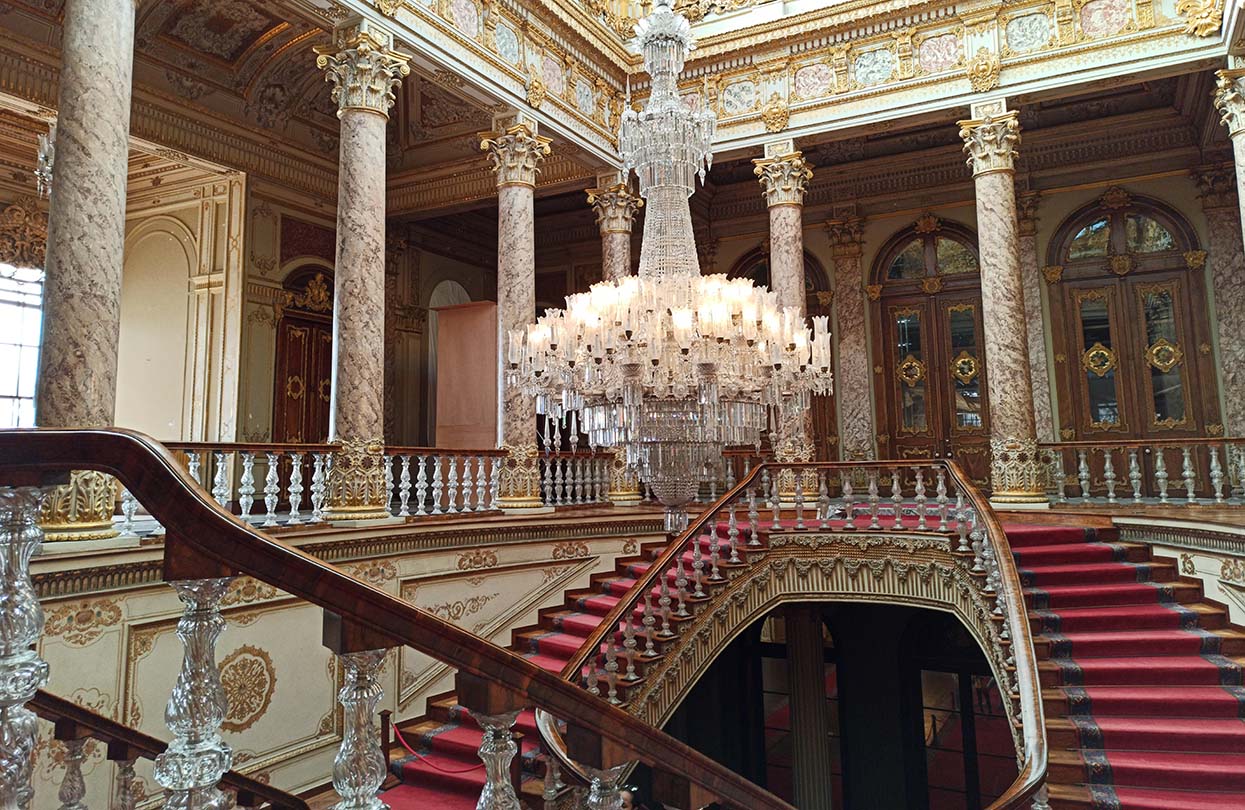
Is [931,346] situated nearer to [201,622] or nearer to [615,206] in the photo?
[615,206]

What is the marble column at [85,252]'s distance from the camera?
4652 millimetres

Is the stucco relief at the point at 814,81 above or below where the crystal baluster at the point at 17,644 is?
above

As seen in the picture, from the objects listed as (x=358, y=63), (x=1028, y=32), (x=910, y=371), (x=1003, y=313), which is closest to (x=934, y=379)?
(x=910, y=371)

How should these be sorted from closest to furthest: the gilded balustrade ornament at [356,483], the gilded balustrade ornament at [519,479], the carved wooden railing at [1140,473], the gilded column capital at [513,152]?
the gilded balustrade ornament at [356,483]
the gilded balustrade ornament at [519,479]
the gilded column capital at [513,152]
the carved wooden railing at [1140,473]

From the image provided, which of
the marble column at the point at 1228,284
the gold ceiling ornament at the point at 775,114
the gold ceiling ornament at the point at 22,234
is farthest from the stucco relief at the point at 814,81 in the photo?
the gold ceiling ornament at the point at 22,234

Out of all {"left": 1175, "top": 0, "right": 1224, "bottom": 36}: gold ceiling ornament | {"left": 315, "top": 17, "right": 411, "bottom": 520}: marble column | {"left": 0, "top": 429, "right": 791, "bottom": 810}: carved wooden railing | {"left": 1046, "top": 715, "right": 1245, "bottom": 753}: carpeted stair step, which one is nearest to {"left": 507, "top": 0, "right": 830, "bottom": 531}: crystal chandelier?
{"left": 315, "top": 17, "right": 411, "bottom": 520}: marble column

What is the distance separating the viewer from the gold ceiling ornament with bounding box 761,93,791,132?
1006 cm

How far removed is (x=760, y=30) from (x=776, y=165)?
1.70 m

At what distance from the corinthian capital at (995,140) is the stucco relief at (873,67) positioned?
120cm

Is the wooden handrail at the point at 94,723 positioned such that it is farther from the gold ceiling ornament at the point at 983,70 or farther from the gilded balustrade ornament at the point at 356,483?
the gold ceiling ornament at the point at 983,70

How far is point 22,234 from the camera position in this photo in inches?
433

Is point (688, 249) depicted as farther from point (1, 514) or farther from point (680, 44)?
point (1, 514)

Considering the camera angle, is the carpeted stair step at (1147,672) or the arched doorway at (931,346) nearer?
the carpeted stair step at (1147,672)

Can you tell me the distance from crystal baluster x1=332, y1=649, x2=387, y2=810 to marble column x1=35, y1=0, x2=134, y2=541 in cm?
421
